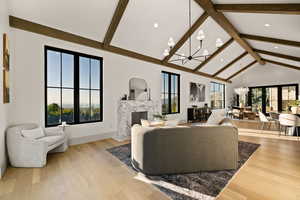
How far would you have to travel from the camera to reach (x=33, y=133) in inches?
112

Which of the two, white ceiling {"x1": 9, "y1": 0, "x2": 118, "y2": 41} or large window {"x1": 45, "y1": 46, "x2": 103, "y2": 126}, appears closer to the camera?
white ceiling {"x1": 9, "y1": 0, "x2": 118, "y2": 41}

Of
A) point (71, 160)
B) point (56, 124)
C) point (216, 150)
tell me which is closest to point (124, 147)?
point (71, 160)

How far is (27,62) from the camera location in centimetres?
319

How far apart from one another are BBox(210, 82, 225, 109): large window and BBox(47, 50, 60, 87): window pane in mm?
8969

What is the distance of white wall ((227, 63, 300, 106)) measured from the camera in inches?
344

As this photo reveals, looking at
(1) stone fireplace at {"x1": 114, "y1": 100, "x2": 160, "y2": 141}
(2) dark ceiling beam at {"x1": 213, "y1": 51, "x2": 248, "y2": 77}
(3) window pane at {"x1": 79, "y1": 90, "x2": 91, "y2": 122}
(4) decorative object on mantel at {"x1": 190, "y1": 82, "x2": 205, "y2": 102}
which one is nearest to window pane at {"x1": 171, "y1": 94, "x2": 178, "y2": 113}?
(4) decorative object on mantel at {"x1": 190, "y1": 82, "x2": 205, "y2": 102}

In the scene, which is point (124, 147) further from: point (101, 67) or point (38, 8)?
point (38, 8)

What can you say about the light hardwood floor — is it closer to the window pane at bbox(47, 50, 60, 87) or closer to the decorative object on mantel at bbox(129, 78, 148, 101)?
the window pane at bbox(47, 50, 60, 87)

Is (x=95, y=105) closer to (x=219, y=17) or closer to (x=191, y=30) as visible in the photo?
(x=191, y=30)

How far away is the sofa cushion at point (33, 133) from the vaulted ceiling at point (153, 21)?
2295 millimetres

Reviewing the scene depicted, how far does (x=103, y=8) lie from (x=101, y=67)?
1.67 m

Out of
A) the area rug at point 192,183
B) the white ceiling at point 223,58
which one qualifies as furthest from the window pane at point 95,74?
the white ceiling at point 223,58

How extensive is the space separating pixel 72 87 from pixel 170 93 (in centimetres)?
436

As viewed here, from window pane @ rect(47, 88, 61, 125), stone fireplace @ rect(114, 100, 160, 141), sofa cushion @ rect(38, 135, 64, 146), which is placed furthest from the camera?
stone fireplace @ rect(114, 100, 160, 141)
